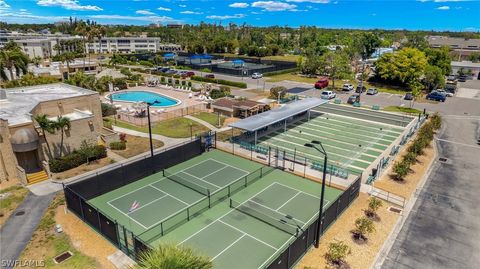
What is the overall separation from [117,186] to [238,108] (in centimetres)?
2319

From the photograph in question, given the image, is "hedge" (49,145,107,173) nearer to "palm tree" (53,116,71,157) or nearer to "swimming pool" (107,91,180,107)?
"palm tree" (53,116,71,157)

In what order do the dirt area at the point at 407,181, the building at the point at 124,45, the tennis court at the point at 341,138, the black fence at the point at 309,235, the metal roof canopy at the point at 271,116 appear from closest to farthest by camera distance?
the black fence at the point at 309,235 < the dirt area at the point at 407,181 < the tennis court at the point at 341,138 < the metal roof canopy at the point at 271,116 < the building at the point at 124,45

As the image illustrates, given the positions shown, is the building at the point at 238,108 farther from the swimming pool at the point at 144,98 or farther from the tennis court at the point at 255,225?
the tennis court at the point at 255,225

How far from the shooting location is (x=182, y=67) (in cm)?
8969

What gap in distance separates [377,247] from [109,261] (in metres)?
15.5

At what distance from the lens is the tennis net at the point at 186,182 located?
24.3 metres

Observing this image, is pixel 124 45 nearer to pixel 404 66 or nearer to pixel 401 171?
pixel 404 66

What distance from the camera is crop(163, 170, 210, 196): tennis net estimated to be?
24256mm

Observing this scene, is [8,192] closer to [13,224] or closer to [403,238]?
[13,224]

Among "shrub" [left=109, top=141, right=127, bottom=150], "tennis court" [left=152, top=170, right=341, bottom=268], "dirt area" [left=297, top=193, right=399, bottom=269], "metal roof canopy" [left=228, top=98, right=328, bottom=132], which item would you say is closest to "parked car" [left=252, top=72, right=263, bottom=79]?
"metal roof canopy" [left=228, top=98, right=328, bottom=132]

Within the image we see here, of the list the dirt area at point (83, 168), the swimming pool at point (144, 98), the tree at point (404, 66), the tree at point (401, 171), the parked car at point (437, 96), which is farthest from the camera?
the tree at point (404, 66)

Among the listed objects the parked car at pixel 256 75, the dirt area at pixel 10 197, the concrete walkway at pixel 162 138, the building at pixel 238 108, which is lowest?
the dirt area at pixel 10 197

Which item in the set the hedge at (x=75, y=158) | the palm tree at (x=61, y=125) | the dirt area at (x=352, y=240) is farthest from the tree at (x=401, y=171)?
the palm tree at (x=61, y=125)

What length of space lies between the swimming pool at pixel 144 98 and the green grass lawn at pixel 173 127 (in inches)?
452
